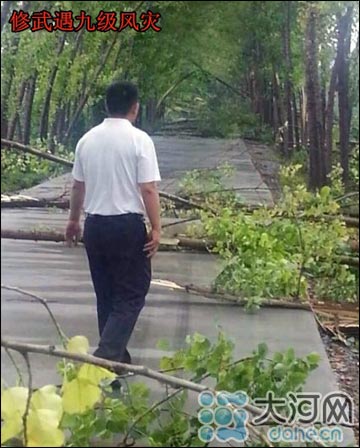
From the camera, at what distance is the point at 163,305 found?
1991mm

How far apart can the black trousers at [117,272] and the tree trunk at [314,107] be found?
1.24 ft

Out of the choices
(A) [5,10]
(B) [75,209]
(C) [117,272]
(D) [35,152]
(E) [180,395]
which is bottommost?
(E) [180,395]

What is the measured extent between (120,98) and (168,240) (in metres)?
0.57

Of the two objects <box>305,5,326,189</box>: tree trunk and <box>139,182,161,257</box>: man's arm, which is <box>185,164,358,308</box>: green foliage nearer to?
<box>305,5,326,189</box>: tree trunk

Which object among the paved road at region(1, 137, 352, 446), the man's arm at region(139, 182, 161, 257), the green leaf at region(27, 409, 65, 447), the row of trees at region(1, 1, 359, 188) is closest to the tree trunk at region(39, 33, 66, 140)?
the row of trees at region(1, 1, 359, 188)

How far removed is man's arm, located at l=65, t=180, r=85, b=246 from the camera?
1.60m

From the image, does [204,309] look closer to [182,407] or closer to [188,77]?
[182,407]

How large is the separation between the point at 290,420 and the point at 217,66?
0.68 m

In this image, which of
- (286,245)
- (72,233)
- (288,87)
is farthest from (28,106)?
(286,245)

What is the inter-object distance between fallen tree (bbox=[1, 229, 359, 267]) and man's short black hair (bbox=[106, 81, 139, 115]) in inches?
10.7

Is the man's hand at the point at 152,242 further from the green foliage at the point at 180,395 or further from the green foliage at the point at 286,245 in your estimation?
the green foliage at the point at 286,245

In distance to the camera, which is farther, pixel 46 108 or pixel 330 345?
pixel 330 345

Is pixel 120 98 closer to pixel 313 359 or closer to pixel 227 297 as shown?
pixel 313 359

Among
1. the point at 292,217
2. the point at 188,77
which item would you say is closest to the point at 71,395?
the point at 188,77
